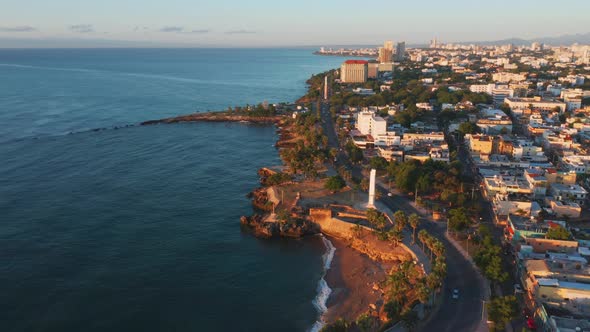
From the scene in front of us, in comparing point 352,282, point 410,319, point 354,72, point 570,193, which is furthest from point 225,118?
point 410,319

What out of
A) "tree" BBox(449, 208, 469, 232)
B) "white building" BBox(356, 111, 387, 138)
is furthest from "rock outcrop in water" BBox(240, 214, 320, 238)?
"white building" BBox(356, 111, 387, 138)

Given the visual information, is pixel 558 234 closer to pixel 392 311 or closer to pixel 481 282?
pixel 481 282

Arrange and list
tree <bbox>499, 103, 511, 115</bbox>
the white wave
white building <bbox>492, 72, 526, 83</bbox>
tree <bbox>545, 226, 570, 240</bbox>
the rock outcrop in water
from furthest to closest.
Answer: white building <bbox>492, 72, 526, 83</bbox>
tree <bbox>499, 103, 511, 115</bbox>
the rock outcrop in water
tree <bbox>545, 226, 570, 240</bbox>
the white wave

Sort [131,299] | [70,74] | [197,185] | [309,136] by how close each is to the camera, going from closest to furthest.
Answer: [131,299]
[197,185]
[309,136]
[70,74]

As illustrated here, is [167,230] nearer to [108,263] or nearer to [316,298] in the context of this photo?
[108,263]

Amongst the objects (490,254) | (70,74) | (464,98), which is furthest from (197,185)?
(70,74)

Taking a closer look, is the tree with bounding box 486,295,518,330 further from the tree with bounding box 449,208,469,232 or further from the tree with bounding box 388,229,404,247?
the tree with bounding box 449,208,469,232

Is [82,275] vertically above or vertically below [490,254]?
below
